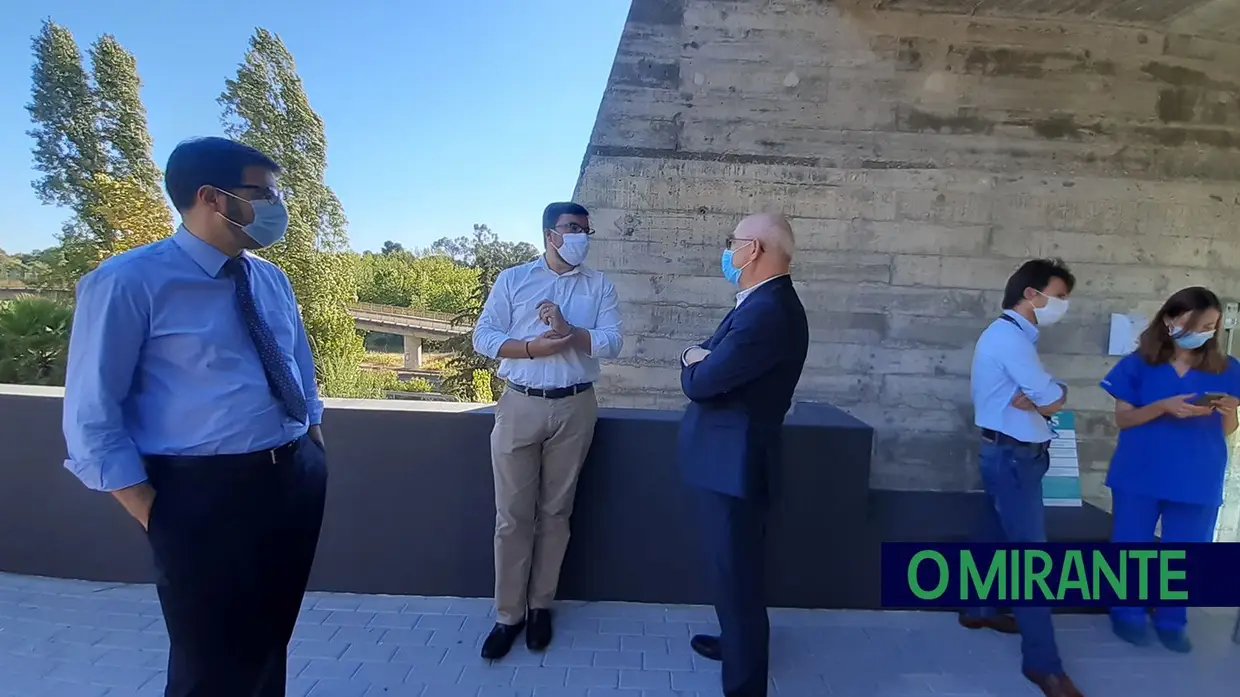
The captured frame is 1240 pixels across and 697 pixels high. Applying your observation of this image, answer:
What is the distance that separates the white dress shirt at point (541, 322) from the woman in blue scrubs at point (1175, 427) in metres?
2.10

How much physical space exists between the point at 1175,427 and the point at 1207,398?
15 cm

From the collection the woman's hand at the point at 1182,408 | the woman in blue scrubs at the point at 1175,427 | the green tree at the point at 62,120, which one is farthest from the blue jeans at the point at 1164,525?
the green tree at the point at 62,120

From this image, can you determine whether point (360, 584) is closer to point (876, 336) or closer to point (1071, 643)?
point (876, 336)

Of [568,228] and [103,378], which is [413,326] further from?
[103,378]

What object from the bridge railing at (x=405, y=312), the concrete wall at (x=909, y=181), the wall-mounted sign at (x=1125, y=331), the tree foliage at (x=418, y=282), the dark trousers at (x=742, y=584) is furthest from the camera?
the tree foliage at (x=418, y=282)

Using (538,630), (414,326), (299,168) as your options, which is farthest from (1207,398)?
(299,168)

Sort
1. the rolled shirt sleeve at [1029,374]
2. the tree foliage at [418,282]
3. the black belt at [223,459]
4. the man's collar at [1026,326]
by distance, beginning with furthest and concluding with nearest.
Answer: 1. the tree foliage at [418,282]
2. the man's collar at [1026,326]
3. the rolled shirt sleeve at [1029,374]
4. the black belt at [223,459]

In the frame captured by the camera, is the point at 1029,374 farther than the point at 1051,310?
No

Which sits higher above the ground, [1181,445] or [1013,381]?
[1013,381]

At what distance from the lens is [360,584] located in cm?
280

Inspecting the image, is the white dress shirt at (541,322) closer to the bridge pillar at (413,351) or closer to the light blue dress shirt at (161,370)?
the light blue dress shirt at (161,370)

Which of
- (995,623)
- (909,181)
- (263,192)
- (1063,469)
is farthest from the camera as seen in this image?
(909,181)

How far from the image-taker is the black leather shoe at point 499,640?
232cm

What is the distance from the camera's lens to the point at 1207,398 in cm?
239
